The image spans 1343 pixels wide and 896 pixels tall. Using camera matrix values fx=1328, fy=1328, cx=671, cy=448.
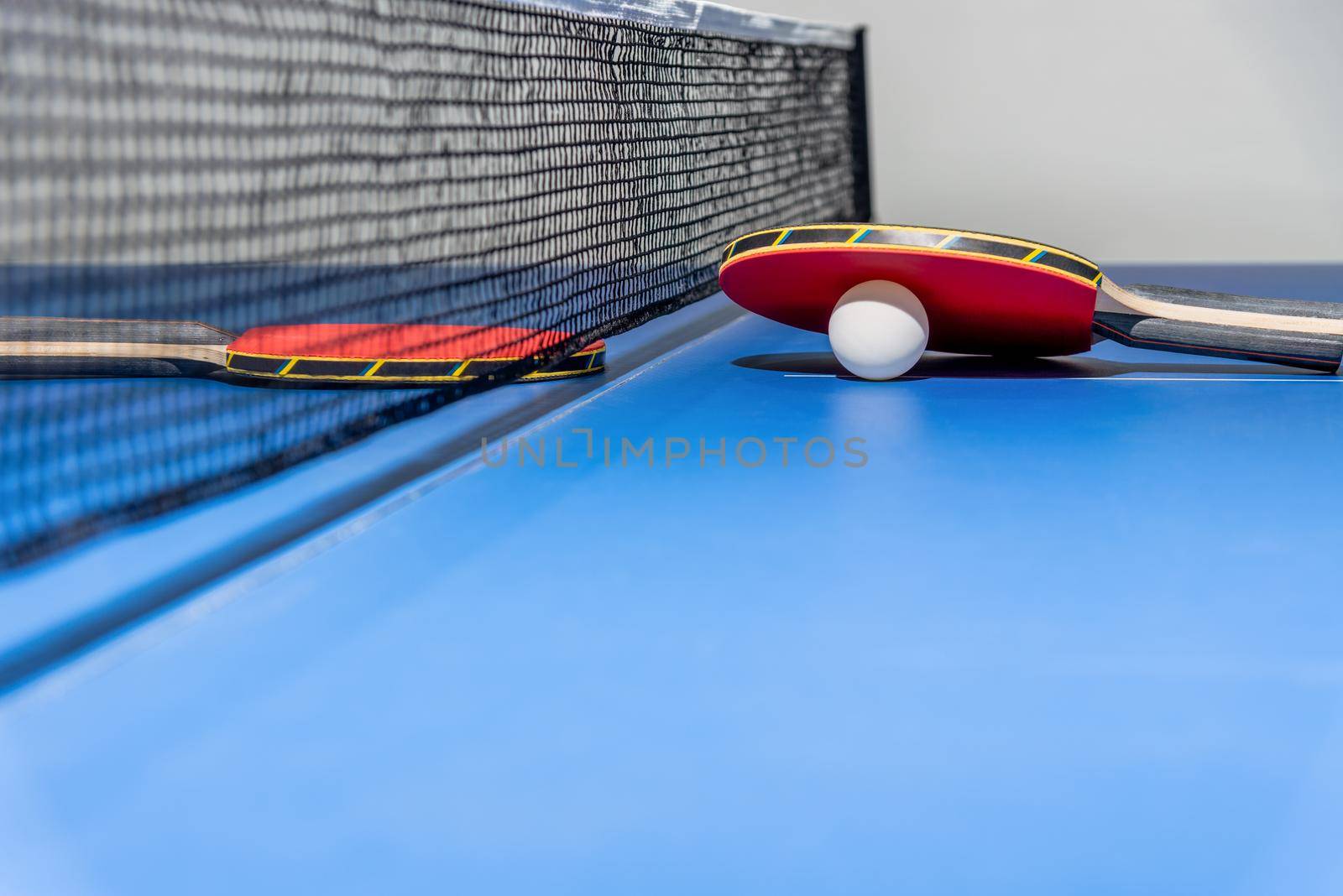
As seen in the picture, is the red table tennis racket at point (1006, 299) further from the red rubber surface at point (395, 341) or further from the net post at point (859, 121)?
the net post at point (859, 121)

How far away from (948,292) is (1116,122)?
4.13 metres

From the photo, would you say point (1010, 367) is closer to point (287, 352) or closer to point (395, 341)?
point (395, 341)

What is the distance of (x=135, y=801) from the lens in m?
1.28

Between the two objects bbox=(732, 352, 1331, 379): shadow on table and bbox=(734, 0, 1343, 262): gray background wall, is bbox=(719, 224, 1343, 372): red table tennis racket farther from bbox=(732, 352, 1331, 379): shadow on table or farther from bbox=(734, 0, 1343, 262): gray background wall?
bbox=(734, 0, 1343, 262): gray background wall

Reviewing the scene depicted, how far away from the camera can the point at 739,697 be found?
1480 millimetres

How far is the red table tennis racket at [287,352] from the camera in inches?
123

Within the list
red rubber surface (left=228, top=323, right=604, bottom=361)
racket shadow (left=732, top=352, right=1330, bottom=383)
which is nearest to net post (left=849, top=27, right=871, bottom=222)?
racket shadow (left=732, top=352, right=1330, bottom=383)

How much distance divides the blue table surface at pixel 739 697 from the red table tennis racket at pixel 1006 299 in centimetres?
65

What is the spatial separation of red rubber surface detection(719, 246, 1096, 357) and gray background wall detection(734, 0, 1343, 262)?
3632mm

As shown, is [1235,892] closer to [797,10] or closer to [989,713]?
[989,713]

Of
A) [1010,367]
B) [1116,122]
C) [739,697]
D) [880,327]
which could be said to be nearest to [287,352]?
[880,327]

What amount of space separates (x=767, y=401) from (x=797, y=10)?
4907 millimetres

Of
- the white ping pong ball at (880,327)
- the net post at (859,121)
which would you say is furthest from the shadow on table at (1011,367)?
the net post at (859,121)

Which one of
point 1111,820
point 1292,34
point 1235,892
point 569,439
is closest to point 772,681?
point 1111,820
